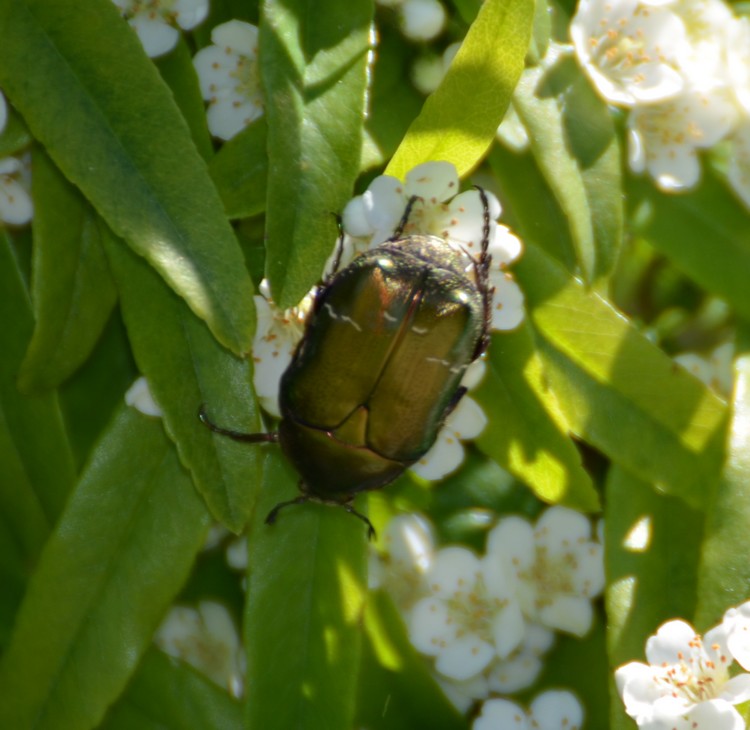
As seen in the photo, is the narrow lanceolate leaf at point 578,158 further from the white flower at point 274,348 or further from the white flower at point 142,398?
the white flower at point 142,398

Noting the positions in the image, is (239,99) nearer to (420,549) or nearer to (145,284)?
(145,284)

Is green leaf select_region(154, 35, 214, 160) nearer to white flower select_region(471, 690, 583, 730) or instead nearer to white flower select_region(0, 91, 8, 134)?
white flower select_region(0, 91, 8, 134)

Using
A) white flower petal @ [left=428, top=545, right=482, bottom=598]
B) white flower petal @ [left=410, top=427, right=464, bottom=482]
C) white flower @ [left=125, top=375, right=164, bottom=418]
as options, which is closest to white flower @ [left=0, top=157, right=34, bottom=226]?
white flower @ [left=125, top=375, right=164, bottom=418]

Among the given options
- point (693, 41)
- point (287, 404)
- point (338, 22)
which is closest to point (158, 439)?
point (287, 404)

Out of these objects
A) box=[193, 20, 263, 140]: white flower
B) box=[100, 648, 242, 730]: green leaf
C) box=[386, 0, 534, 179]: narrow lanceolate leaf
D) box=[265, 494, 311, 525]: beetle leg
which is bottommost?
box=[100, 648, 242, 730]: green leaf

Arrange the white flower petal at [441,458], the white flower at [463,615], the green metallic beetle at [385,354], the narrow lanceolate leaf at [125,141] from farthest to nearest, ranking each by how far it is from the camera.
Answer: the white flower at [463,615]
the white flower petal at [441,458]
the green metallic beetle at [385,354]
the narrow lanceolate leaf at [125,141]

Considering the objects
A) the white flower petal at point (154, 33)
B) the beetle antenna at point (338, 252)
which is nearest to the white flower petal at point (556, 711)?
the beetle antenna at point (338, 252)

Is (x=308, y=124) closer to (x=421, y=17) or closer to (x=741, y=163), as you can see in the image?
(x=421, y=17)
